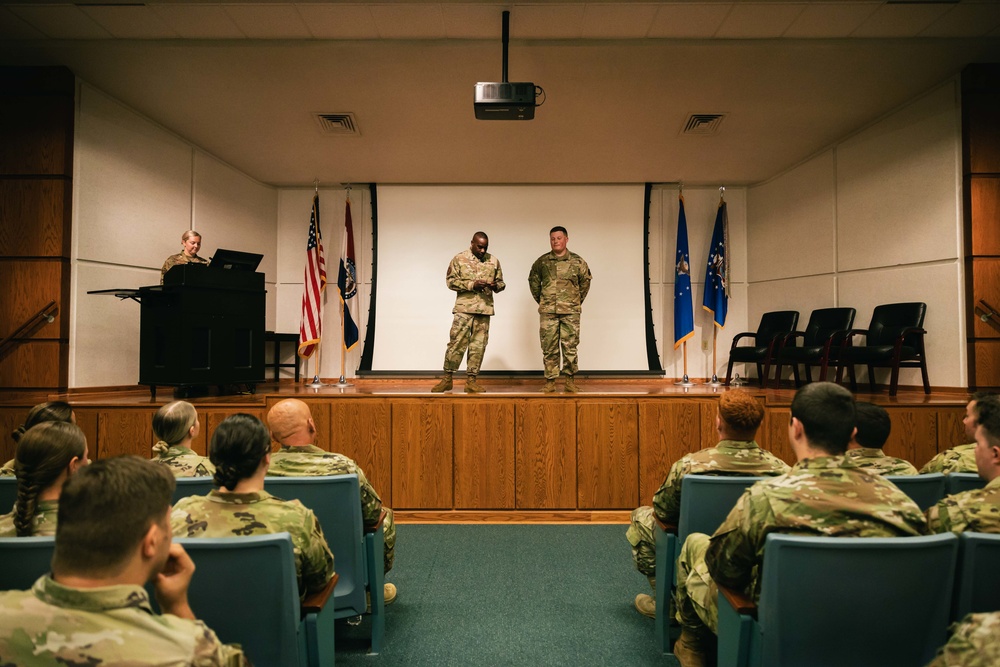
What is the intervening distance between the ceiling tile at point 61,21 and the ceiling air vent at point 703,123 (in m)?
4.94

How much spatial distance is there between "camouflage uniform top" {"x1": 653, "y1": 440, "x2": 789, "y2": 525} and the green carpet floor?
24.0 inches

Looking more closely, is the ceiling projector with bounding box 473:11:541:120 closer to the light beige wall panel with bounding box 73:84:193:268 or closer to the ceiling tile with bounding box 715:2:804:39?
the ceiling tile with bounding box 715:2:804:39

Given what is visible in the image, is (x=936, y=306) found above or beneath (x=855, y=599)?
above

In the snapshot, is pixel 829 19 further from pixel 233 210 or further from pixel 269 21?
pixel 233 210

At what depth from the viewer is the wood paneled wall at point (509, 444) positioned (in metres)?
4.19

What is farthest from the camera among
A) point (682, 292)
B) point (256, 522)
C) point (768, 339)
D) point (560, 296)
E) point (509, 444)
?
point (682, 292)

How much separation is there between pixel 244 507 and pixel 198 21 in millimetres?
3811

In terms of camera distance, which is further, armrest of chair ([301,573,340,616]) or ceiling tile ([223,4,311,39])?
ceiling tile ([223,4,311,39])

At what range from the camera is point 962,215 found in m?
4.62

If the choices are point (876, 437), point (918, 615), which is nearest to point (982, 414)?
point (876, 437)

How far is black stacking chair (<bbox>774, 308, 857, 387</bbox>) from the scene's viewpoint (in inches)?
200

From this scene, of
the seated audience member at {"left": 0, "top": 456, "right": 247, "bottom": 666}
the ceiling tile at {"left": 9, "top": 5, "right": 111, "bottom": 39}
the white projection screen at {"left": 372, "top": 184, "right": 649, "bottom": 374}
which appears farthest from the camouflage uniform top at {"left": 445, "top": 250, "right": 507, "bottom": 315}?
the seated audience member at {"left": 0, "top": 456, "right": 247, "bottom": 666}

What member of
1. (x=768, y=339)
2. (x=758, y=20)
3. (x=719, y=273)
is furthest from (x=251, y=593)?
(x=719, y=273)

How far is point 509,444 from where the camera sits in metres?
4.25
